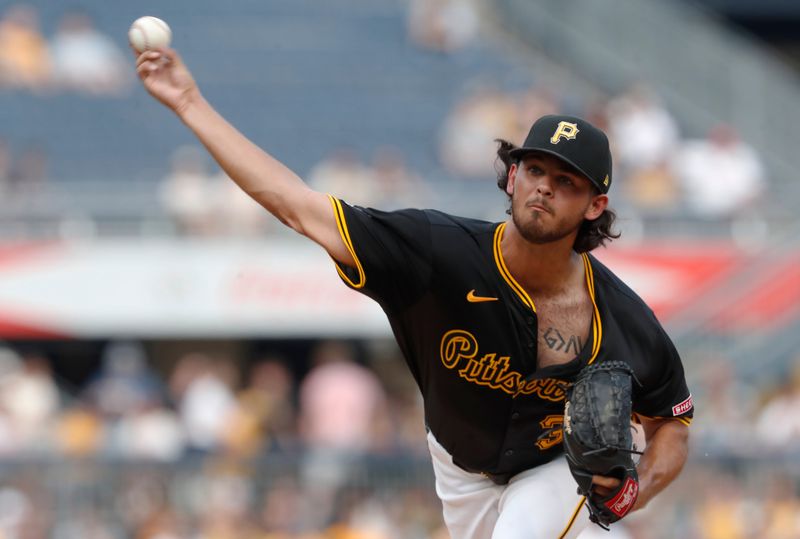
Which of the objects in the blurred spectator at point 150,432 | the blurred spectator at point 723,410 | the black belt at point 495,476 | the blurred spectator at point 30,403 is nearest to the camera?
the black belt at point 495,476

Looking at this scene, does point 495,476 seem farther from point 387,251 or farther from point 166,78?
point 166,78

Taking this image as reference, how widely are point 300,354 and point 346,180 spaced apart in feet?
7.24

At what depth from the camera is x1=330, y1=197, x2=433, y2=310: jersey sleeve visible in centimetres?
504

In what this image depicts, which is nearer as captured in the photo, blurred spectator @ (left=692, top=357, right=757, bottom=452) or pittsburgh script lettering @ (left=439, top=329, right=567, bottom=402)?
pittsburgh script lettering @ (left=439, top=329, right=567, bottom=402)

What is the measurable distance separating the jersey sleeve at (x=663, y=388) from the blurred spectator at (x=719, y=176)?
10.2m

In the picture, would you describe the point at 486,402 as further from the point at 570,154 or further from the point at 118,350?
the point at 118,350

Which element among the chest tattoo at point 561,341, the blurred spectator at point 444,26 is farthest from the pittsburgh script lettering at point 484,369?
the blurred spectator at point 444,26

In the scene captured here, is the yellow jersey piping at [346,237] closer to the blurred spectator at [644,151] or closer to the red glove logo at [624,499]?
the red glove logo at [624,499]

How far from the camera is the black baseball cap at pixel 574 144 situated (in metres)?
5.06

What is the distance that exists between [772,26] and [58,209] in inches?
541

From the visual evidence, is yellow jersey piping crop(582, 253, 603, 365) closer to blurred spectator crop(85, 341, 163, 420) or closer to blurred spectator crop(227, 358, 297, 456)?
blurred spectator crop(227, 358, 297, 456)

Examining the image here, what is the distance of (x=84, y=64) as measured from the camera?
18562 mm

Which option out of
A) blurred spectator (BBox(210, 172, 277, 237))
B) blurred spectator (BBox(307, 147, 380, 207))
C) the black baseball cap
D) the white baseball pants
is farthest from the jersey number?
blurred spectator (BBox(210, 172, 277, 237))

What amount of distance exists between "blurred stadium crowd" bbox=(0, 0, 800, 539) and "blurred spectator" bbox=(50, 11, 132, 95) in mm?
27
